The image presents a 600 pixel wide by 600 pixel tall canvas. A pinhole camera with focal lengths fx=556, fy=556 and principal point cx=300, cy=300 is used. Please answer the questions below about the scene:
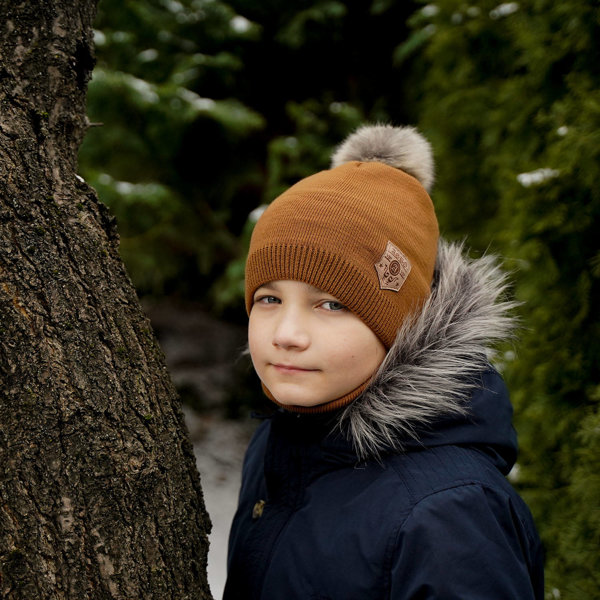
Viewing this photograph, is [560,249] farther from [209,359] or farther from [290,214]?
[209,359]

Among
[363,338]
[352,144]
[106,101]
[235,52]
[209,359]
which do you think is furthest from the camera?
[209,359]

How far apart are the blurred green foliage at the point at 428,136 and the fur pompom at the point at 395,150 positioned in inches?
25.6

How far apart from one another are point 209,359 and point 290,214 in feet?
17.1

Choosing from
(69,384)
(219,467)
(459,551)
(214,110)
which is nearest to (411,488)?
(459,551)

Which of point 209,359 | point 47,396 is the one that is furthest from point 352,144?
point 209,359

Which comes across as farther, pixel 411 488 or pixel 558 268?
pixel 558 268

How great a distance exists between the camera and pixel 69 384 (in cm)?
121

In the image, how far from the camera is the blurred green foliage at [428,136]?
2.11 metres

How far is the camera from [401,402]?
139 centimetres

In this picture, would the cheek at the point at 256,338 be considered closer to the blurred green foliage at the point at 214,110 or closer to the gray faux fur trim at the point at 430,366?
the gray faux fur trim at the point at 430,366

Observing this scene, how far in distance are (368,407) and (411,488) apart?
0.22m

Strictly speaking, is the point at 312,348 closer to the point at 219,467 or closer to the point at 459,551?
the point at 459,551

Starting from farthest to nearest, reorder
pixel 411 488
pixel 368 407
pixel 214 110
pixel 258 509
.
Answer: pixel 214 110, pixel 258 509, pixel 368 407, pixel 411 488

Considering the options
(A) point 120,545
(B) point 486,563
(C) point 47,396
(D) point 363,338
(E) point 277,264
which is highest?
(E) point 277,264
